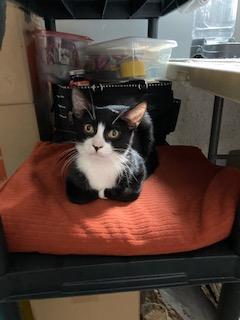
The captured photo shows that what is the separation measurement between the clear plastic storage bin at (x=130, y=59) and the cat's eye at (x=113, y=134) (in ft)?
1.35

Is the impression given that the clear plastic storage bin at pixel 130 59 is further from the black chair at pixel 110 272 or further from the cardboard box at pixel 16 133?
the black chair at pixel 110 272

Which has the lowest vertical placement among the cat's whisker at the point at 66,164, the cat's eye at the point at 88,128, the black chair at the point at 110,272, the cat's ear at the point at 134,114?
the black chair at the point at 110,272

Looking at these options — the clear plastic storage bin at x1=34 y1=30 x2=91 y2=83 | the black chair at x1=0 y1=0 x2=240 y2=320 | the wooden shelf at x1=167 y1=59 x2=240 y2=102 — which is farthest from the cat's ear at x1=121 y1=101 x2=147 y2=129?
the clear plastic storage bin at x1=34 y1=30 x2=91 y2=83

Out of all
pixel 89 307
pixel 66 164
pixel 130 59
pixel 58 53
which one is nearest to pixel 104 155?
pixel 66 164

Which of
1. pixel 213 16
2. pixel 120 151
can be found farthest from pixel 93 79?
pixel 213 16

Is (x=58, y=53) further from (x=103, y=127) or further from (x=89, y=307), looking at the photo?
(x=89, y=307)

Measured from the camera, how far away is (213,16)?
1382mm

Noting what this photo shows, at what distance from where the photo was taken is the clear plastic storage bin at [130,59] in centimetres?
96

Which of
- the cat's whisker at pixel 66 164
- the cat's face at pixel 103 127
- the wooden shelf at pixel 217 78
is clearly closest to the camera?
the wooden shelf at pixel 217 78

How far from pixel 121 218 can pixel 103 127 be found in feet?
0.60

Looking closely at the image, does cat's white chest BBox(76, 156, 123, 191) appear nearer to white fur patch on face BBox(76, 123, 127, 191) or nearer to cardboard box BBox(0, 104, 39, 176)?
white fur patch on face BBox(76, 123, 127, 191)

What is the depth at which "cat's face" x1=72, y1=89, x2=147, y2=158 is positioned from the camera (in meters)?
0.59

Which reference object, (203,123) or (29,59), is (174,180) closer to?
(29,59)

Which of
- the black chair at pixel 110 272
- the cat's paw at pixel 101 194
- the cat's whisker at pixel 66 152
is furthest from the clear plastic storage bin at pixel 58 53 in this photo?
the black chair at pixel 110 272
